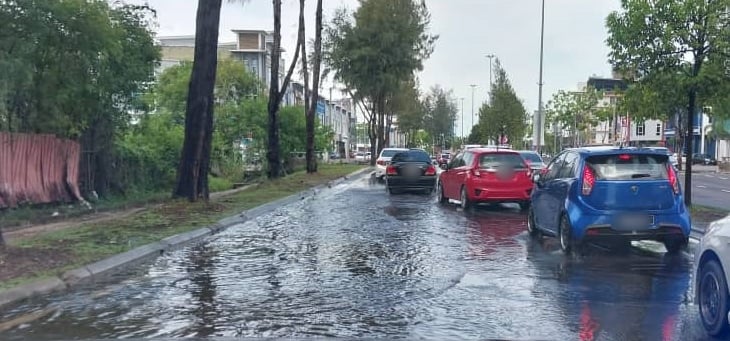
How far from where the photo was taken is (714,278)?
625cm

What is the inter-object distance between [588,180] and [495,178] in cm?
Result: 738

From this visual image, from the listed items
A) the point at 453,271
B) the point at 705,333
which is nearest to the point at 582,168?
the point at 453,271

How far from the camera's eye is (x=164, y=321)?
22.8 feet

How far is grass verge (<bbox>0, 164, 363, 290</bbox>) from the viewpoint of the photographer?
9234 millimetres

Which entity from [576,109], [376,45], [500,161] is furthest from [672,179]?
[576,109]

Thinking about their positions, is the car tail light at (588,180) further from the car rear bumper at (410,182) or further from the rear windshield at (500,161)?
the car rear bumper at (410,182)

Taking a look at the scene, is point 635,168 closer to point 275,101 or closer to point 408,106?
point 275,101

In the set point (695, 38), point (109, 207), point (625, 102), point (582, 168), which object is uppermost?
point (695, 38)

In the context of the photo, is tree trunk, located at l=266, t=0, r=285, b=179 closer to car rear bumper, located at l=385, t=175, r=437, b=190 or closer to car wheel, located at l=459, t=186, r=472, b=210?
car rear bumper, located at l=385, t=175, r=437, b=190

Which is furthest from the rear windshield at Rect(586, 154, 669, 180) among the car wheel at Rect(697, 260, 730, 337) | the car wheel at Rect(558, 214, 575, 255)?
the car wheel at Rect(697, 260, 730, 337)

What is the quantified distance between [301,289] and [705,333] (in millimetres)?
4230

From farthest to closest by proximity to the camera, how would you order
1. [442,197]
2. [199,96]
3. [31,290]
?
1. [442,197]
2. [199,96]
3. [31,290]

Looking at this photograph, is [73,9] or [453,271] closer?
[453,271]

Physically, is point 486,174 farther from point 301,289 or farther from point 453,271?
point 301,289
